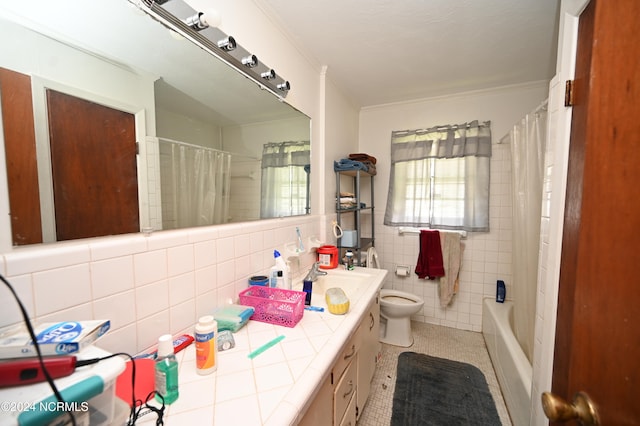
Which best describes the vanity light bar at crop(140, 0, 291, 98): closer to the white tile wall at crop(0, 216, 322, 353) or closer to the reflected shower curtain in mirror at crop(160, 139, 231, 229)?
the reflected shower curtain in mirror at crop(160, 139, 231, 229)

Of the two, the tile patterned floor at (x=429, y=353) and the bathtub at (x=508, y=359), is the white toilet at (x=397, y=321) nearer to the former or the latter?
the tile patterned floor at (x=429, y=353)

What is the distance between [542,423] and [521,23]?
203 centimetres

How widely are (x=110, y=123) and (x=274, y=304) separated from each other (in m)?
0.86

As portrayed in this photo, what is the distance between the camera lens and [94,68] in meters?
0.68

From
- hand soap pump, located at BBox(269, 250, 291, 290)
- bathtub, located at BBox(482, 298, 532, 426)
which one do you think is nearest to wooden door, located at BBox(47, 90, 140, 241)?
hand soap pump, located at BBox(269, 250, 291, 290)

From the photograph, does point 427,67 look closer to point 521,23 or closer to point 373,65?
point 373,65

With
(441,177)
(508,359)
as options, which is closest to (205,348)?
(508,359)

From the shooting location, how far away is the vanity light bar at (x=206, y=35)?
31.6 inches

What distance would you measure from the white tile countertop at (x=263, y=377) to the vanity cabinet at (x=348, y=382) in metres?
0.11

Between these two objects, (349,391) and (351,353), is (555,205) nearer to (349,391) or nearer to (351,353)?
(351,353)

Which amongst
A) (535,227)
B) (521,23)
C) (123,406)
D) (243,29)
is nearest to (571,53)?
(521,23)

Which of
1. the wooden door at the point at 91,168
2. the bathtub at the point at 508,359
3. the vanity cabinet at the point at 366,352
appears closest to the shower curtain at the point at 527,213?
the bathtub at the point at 508,359

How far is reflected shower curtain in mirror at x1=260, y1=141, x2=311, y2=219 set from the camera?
4.71ft

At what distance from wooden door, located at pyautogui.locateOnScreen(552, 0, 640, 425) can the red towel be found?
1.95 m
